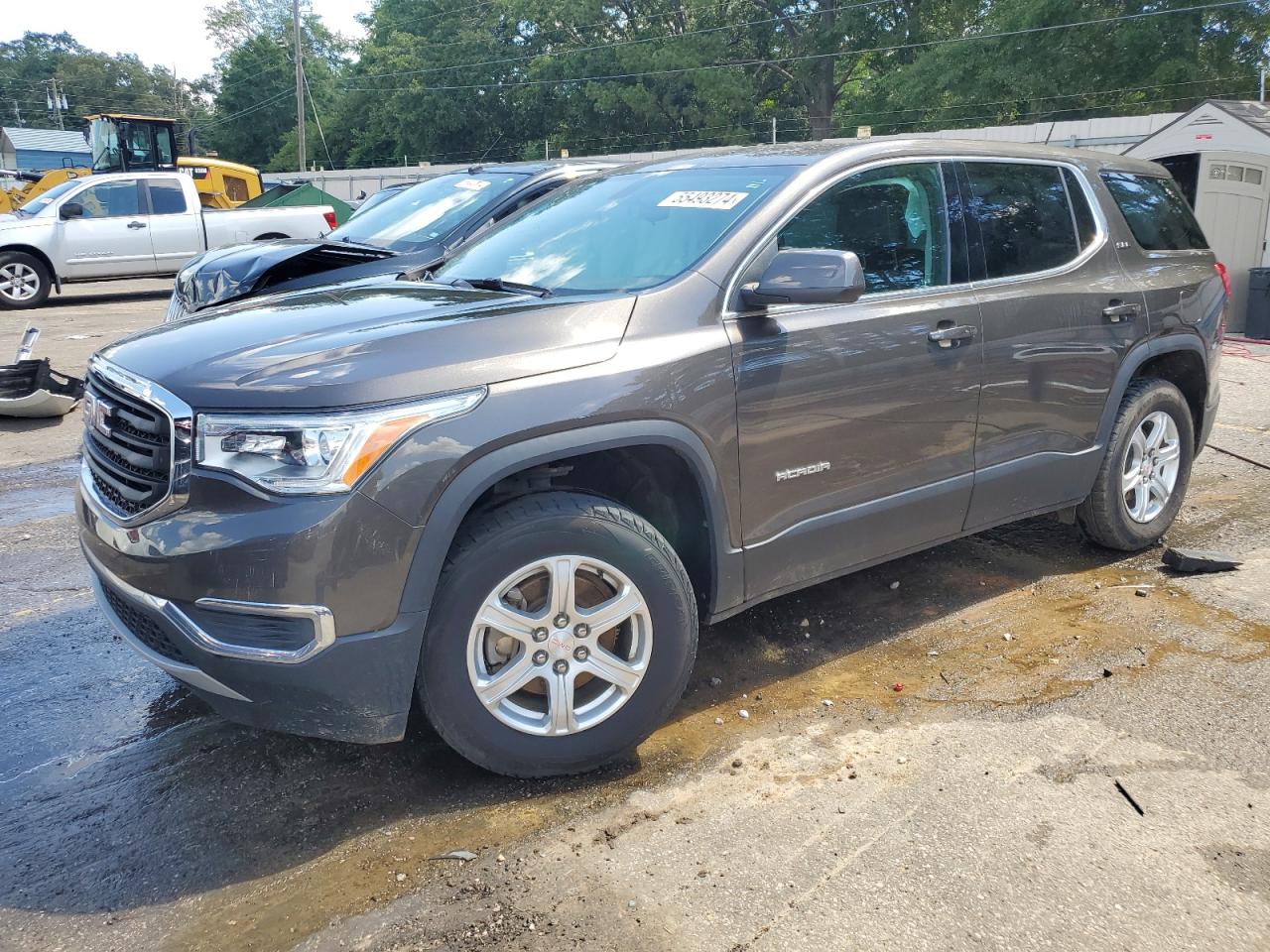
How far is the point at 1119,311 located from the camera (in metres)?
4.56

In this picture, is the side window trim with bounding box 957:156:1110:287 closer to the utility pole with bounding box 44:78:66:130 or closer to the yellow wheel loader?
the yellow wheel loader

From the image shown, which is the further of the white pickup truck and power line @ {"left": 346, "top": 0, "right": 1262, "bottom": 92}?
power line @ {"left": 346, "top": 0, "right": 1262, "bottom": 92}

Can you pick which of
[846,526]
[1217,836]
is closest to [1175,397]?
[846,526]

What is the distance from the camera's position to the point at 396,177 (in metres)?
33.7

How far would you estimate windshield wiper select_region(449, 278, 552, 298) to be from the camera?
354 cm

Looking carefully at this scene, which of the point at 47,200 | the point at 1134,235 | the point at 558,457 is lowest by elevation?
the point at 558,457

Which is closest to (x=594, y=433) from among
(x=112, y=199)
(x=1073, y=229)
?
(x=1073, y=229)

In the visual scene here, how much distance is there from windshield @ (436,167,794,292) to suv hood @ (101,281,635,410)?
318 mm

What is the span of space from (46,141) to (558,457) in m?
83.1

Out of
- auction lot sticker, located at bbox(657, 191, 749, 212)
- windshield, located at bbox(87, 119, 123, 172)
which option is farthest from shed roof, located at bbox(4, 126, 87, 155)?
auction lot sticker, located at bbox(657, 191, 749, 212)

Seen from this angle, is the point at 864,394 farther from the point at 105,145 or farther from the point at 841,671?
the point at 105,145

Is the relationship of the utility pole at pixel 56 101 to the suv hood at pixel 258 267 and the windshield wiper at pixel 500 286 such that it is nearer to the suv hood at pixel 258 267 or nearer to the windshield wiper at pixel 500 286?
the suv hood at pixel 258 267

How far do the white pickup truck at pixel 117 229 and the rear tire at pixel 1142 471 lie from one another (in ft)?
42.3

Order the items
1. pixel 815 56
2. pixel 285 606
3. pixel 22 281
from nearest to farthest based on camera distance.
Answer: pixel 285 606 < pixel 22 281 < pixel 815 56
